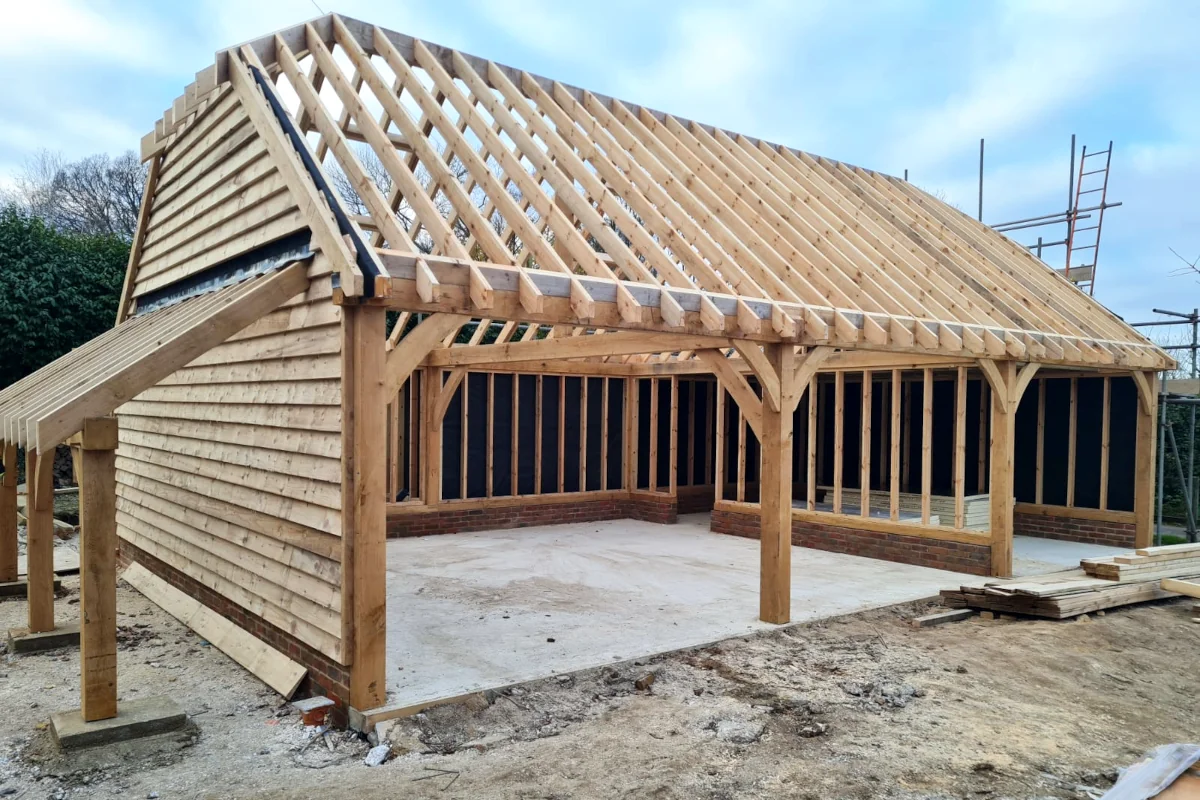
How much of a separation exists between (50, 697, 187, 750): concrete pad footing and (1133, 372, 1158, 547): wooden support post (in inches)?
460

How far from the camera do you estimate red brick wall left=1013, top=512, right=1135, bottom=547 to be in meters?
11.3

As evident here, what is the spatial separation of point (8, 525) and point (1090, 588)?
1058cm

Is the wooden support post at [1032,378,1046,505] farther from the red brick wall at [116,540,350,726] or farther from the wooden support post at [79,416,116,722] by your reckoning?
the wooden support post at [79,416,116,722]

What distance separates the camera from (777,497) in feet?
23.3

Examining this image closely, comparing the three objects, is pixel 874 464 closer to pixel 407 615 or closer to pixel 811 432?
pixel 811 432

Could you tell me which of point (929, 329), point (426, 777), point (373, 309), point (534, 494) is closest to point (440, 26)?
point (534, 494)

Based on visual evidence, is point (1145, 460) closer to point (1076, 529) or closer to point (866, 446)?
point (1076, 529)

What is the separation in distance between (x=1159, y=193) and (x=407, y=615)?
9.52 metres

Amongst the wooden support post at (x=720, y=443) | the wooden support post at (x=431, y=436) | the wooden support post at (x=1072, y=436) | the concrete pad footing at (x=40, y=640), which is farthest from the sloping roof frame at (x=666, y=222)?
the concrete pad footing at (x=40, y=640)

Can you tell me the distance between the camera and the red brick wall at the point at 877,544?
9.59 meters

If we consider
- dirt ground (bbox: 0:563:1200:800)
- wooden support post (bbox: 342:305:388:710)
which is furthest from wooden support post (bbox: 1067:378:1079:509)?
wooden support post (bbox: 342:305:388:710)

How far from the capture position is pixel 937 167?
39562mm

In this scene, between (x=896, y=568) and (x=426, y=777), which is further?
(x=896, y=568)

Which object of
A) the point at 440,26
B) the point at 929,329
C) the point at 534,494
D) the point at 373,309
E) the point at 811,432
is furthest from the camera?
the point at 440,26
